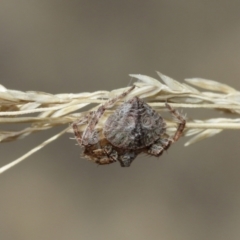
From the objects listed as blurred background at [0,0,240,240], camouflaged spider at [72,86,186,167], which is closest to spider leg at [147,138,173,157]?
camouflaged spider at [72,86,186,167]

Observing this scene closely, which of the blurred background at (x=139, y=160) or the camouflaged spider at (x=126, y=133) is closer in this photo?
the camouflaged spider at (x=126, y=133)

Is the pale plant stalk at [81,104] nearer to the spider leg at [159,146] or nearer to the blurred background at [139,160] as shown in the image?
the spider leg at [159,146]

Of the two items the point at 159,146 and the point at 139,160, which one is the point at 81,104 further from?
the point at 139,160

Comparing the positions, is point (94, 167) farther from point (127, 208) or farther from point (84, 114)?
point (84, 114)

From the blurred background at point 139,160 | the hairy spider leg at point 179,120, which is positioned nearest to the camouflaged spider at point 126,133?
the hairy spider leg at point 179,120

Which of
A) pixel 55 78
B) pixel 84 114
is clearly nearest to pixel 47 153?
pixel 55 78

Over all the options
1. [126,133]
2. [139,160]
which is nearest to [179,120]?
[126,133]
